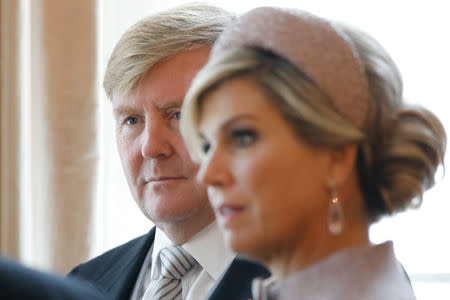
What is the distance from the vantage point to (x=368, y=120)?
89 cm

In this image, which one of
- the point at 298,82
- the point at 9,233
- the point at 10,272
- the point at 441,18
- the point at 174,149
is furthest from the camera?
the point at 9,233

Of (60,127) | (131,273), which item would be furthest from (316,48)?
(60,127)

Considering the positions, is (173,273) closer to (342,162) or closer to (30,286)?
(342,162)

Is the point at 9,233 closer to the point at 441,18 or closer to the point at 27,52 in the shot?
the point at 27,52

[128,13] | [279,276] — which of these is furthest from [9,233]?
[279,276]

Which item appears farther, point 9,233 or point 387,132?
point 9,233

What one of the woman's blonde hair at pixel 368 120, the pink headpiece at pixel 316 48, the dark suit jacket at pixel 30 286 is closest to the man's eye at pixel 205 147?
the woman's blonde hair at pixel 368 120

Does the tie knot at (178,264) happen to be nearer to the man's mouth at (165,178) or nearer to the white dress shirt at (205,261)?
the white dress shirt at (205,261)

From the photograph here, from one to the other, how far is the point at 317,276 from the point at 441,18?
103 cm

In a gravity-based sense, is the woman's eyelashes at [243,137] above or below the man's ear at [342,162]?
above

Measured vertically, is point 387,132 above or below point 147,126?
above

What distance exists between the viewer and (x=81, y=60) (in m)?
1.89

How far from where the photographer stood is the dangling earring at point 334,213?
881 millimetres

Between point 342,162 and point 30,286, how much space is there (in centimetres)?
40
